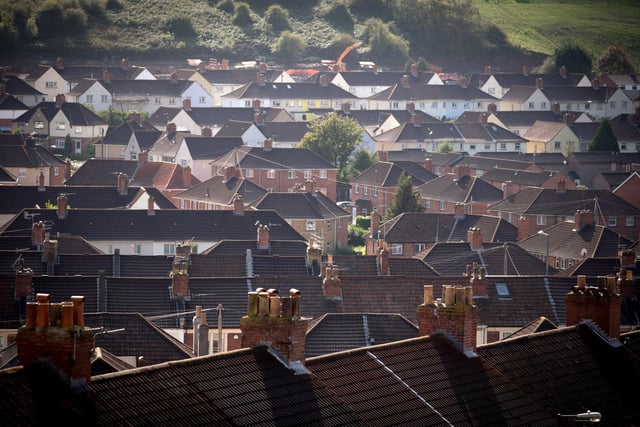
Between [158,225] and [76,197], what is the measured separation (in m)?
13.9

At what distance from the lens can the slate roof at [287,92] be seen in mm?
170600

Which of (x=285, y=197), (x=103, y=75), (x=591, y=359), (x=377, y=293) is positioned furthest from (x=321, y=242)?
(x=103, y=75)

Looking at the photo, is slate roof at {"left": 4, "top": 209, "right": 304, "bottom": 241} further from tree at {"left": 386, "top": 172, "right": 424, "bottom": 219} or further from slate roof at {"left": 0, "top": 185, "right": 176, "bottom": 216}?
tree at {"left": 386, "top": 172, "right": 424, "bottom": 219}

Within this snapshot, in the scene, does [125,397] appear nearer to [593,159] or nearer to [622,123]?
[593,159]

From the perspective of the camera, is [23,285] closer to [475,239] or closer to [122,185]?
[475,239]

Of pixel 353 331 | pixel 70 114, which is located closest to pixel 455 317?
pixel 353 331

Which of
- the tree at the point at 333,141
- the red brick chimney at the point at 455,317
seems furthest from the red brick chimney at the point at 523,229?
the red brick chimney at the point at 455,317

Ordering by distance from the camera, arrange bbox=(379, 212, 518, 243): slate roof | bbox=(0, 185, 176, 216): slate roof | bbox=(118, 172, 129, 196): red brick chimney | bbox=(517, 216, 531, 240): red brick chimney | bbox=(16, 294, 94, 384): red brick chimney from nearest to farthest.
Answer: bbox=(16, 294, 94, 384): red brick chimney, bbox=(379, 212, 518, 243): slate roof, bbox=(517, 216, 531, 240): red brick chimney, bbox=(0, 185, 176, 216): slate roof, bbox=(118, 172, 129, 196): red brick chimney

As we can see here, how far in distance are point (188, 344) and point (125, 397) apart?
99.2ft

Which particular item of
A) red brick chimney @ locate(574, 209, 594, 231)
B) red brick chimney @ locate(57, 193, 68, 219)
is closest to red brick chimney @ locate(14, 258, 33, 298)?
red brick chimney @ locate(57, 193, 68, 219)

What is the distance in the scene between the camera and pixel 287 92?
17162cm

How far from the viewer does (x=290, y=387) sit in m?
24.2

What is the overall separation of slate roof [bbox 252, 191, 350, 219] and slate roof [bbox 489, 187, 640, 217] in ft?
40.6

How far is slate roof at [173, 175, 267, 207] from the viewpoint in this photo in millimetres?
101562
